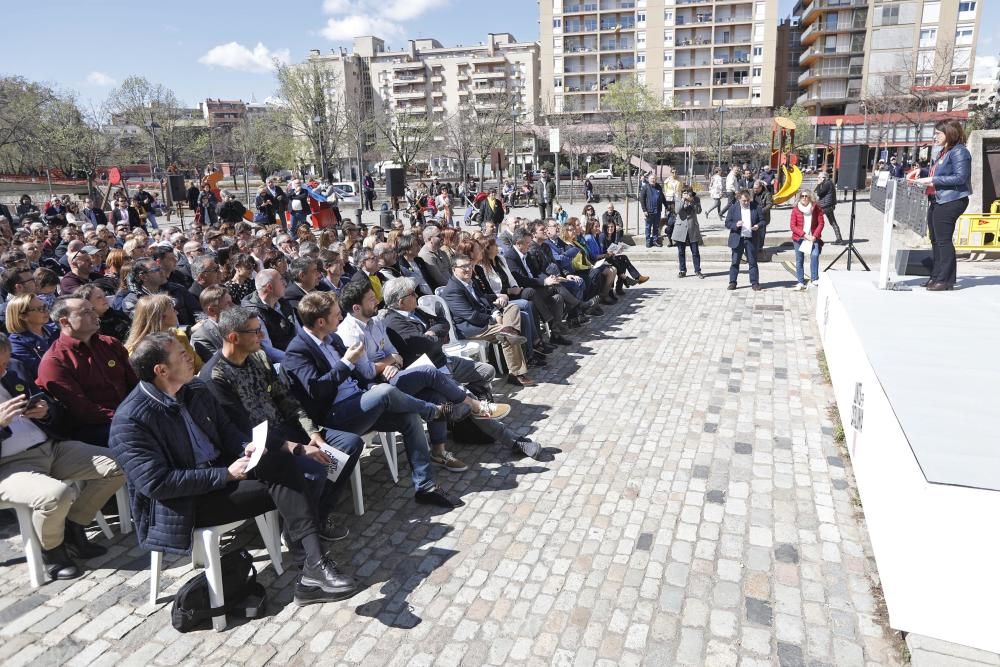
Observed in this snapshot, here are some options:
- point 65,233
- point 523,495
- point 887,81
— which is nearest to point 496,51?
point 887,81

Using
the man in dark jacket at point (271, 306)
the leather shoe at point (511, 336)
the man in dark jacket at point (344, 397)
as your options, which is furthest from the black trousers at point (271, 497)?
the leather shoe at point (511, 336)

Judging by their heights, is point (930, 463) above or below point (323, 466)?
above

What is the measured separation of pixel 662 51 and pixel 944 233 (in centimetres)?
7653

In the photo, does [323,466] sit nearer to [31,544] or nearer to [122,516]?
[122,516]

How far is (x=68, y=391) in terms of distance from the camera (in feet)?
14.2

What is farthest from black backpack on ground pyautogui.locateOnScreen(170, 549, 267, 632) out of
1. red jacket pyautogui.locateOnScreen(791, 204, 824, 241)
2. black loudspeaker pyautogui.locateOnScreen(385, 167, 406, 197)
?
black loudspeaker pyautogui.locateOnScreen(385, 167, 406, 197)

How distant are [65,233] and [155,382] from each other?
32.1 feet

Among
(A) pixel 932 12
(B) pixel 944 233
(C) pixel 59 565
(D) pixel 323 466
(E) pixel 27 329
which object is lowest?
(C) pixel 59 565

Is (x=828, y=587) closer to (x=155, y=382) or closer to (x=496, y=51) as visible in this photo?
(x=155, y=382)

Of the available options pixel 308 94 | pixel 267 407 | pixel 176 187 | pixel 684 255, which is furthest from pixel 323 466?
pixel 308 94

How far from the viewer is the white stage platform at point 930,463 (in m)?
2.94

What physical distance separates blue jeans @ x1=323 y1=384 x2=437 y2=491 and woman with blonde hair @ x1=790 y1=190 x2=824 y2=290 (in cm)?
913

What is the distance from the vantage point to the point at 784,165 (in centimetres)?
2242

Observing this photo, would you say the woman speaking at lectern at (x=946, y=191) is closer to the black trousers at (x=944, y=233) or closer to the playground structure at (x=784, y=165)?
the black trousers at (x=944, y=233)
